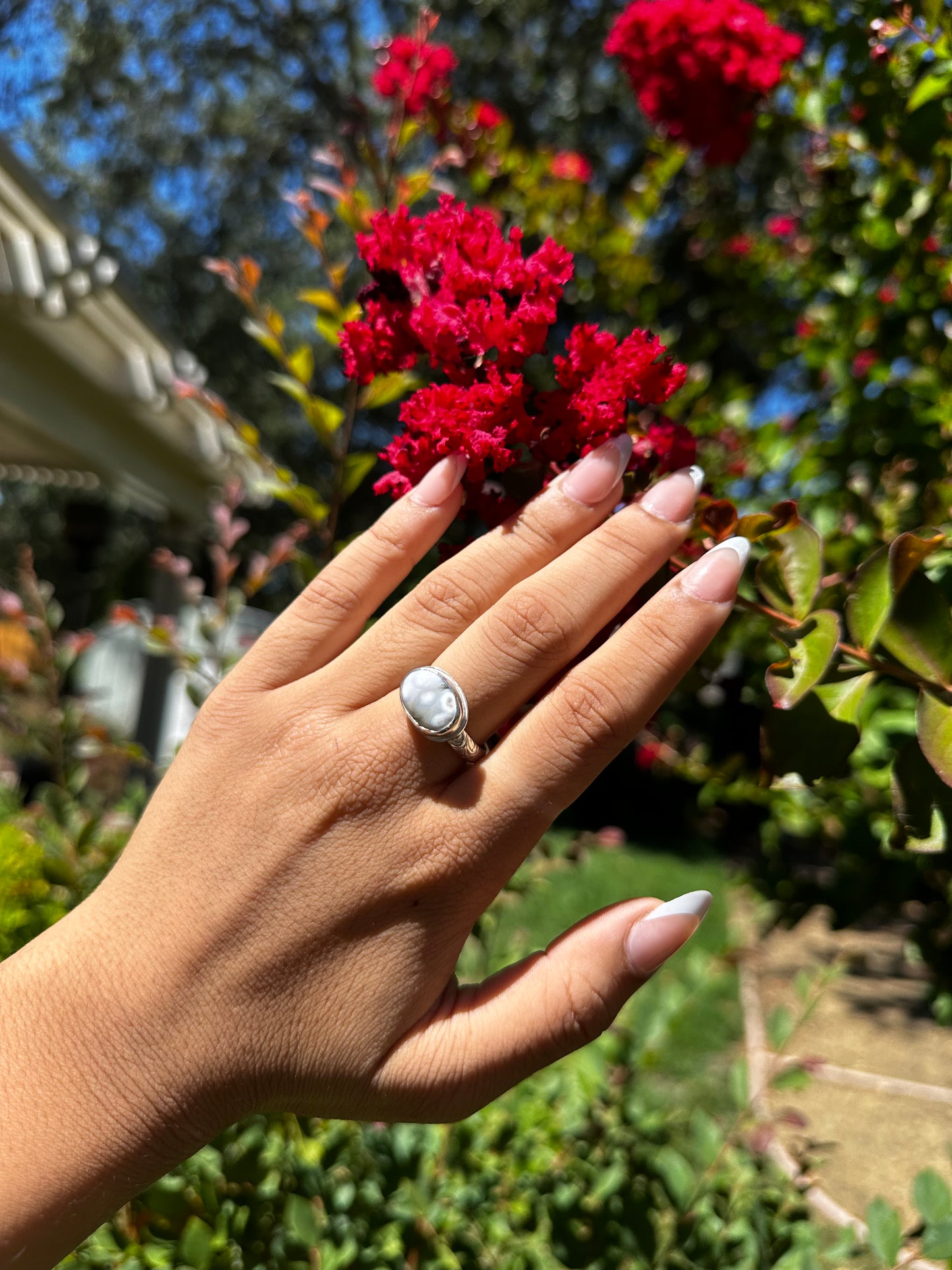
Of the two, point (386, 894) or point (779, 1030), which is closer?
point (386, 894)

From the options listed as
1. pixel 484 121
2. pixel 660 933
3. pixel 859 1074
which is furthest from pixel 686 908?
pixel 859 1074

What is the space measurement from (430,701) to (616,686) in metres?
0.18

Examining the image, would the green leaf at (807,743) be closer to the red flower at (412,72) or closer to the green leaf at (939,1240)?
the green leaf at (939,1240)

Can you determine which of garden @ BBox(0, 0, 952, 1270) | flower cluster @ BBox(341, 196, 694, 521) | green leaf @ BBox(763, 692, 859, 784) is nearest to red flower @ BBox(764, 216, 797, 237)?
garden @ BBox(0, 0, 952, 1270)

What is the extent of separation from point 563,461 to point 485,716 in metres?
0.28

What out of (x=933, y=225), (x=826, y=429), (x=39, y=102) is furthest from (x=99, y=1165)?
(x=39, y=102)

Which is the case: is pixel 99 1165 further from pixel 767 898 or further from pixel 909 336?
pixel 909 336

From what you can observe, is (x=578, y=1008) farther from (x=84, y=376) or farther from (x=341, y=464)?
(x=84, y=376)

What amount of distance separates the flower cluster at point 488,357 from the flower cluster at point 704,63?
1.40m

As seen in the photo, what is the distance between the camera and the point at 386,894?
0.88 metres

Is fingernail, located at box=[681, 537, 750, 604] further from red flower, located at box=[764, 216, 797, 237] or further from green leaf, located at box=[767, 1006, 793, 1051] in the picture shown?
red flower, located at box=[764, 216, 797, 237]

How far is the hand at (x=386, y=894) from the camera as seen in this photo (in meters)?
0.85

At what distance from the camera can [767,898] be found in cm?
185

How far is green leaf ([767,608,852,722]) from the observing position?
892 millimetres
